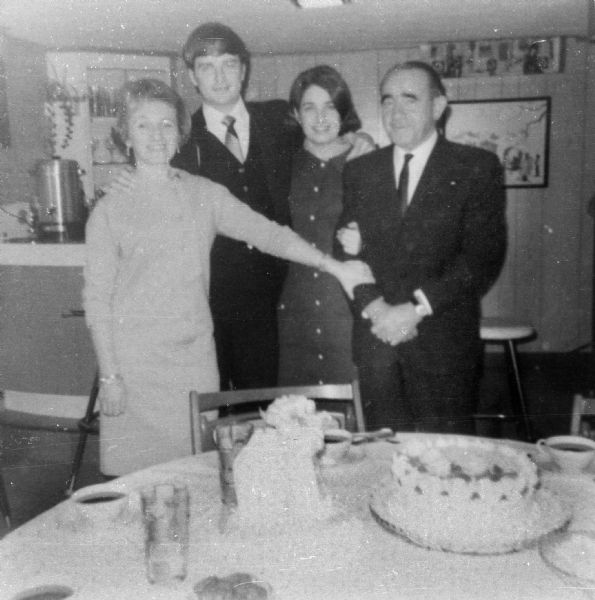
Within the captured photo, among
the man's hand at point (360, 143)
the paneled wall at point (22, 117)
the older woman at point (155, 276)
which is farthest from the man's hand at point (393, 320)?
the paneled wall at point (22, 117)

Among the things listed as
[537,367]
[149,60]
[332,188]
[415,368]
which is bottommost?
[537,367]

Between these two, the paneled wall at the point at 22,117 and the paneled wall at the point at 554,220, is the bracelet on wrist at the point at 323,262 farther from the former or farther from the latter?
the paneled wall at the point at 22,117

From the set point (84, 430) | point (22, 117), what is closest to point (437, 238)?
point (22, 117)

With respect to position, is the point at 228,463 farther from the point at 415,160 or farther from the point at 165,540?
the point at 415,160

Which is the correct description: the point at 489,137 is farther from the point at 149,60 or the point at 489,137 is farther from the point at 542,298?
the point at 149,60

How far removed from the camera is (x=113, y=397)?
195cm

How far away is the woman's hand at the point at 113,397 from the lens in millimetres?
1942

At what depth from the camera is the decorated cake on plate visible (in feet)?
2.81

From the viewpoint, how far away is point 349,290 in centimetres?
221

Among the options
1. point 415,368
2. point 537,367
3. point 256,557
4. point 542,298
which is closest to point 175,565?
point 256,557

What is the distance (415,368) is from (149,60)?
1.33m

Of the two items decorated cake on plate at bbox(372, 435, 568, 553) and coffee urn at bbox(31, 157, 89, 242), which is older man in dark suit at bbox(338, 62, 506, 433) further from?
decorated cake on plate at bbox(372, 435, 568, 553)

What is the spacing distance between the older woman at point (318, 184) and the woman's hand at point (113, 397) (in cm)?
61

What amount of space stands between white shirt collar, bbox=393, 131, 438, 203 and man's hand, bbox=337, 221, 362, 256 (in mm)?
205
